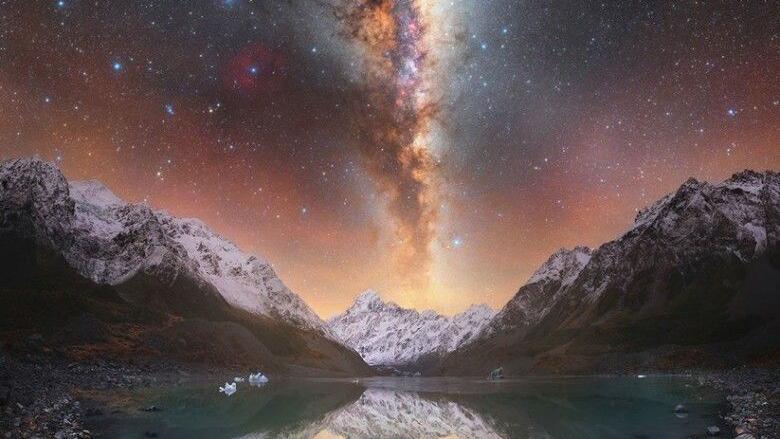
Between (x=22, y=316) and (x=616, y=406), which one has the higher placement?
(x=22, y=316)

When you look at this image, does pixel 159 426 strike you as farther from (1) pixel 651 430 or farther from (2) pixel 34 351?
(2) pixel 34 351

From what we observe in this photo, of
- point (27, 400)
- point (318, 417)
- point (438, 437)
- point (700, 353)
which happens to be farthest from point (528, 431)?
point (700, 353)

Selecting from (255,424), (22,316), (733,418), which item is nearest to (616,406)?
(733,418)

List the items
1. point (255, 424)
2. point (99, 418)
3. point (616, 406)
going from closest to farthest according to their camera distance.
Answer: point (99, 418) < point (255, 424) < point (616, 406)

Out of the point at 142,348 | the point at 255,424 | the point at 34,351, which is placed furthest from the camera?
the point at 142,348

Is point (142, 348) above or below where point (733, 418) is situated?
above

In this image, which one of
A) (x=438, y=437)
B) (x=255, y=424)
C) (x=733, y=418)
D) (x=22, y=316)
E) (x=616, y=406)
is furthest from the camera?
(x=22, y=316)

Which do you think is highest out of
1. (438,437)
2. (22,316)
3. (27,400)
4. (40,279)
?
(40,279)

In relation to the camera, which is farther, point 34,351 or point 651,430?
point 34,351

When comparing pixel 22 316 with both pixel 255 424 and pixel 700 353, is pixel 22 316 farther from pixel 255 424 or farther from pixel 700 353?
pixel 700 353
